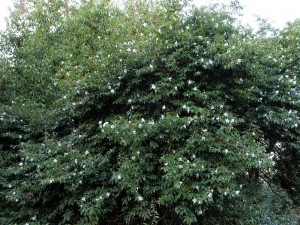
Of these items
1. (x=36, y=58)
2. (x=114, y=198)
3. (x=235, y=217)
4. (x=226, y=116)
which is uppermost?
(x=36, y=58)

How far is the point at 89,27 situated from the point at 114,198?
187 inches

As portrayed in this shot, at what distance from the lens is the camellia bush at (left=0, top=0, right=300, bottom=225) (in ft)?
10.8

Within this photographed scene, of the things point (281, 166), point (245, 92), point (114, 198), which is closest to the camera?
point (114, 198)

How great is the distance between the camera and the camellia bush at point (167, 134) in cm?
329

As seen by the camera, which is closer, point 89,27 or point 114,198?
point 114,198

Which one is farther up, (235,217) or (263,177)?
(235,217)

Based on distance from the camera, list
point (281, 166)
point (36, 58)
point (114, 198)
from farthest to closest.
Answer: point (36, 58), point (281, 166), point (114, 198)

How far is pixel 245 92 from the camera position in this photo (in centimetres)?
399

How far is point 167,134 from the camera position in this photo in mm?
3502

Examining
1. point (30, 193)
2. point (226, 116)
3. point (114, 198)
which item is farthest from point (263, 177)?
point (30, 193)

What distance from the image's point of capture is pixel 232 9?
17.0 feet

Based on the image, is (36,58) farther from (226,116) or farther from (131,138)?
(226,116)

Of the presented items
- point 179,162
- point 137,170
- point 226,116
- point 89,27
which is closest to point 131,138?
point 137,170

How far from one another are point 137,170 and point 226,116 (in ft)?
4.22
